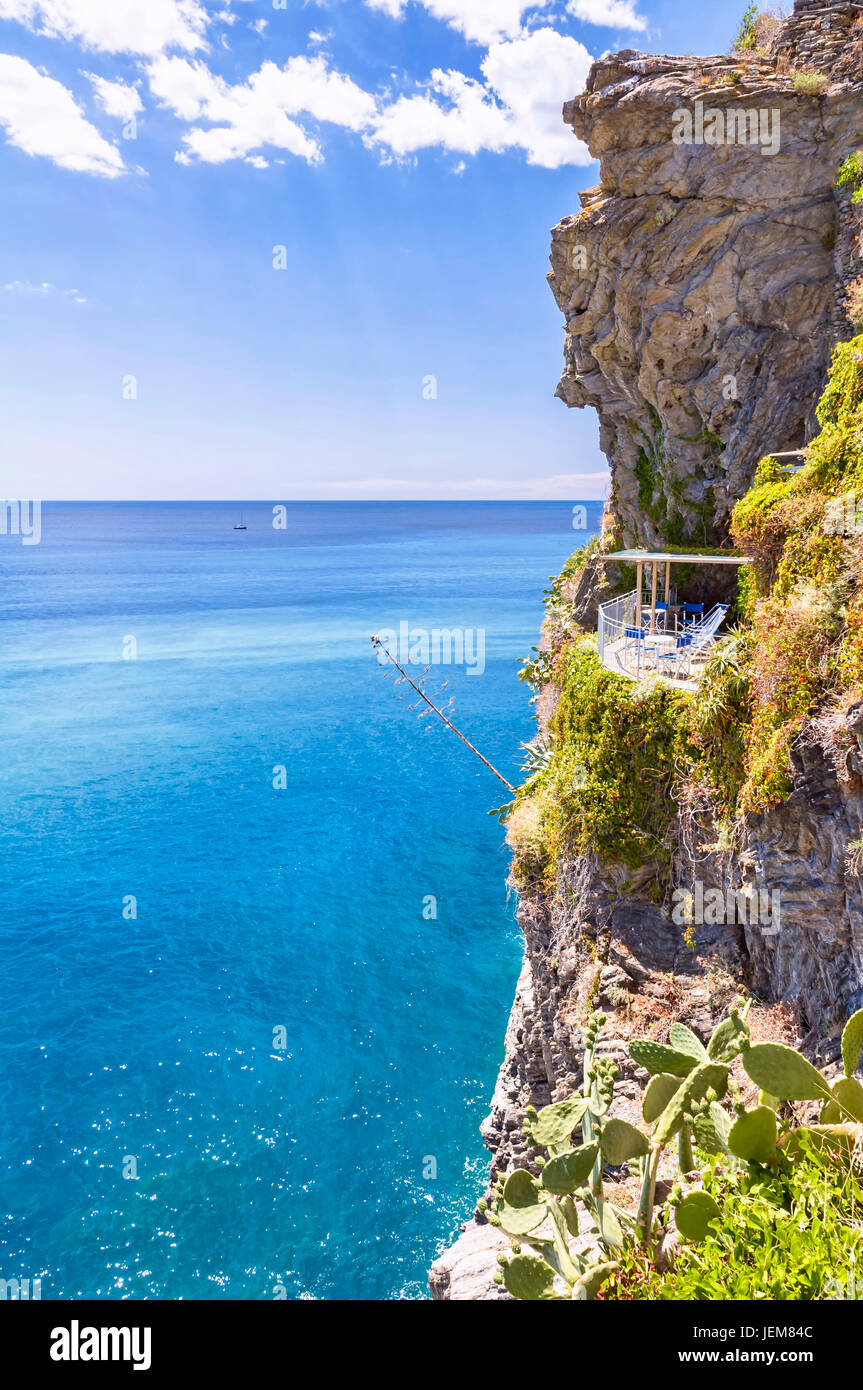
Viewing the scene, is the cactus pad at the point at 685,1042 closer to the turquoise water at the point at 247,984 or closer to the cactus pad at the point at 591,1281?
the cactus pad at the point at 591,1281

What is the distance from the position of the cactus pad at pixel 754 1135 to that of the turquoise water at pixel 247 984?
12238 mm

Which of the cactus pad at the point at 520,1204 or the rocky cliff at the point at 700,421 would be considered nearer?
the cactus pad at the point at 520,1204

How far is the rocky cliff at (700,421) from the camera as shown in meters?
9.91

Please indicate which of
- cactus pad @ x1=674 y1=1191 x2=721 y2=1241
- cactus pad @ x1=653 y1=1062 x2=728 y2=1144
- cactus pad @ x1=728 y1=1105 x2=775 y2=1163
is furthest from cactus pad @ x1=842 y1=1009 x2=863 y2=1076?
cactus pad @ x1=674 y1=1191 x2=721 y2=1241

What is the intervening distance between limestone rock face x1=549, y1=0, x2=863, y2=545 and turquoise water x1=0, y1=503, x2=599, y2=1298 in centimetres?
1649

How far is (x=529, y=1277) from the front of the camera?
5.59 meters

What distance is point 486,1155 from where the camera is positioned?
683 inches

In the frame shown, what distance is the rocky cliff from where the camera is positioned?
9.91 meters

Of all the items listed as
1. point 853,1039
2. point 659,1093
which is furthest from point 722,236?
point 659,1093

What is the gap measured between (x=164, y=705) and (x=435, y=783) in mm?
23178

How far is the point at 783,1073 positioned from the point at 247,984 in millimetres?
19930

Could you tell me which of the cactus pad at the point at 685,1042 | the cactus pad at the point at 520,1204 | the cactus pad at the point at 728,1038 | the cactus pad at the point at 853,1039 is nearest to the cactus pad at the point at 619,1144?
the cactus pad at the point at 520,1204

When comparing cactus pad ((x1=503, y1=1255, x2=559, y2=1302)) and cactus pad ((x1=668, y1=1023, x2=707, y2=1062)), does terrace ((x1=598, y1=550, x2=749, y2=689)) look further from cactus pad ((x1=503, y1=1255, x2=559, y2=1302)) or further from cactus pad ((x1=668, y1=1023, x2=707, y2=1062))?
cactus pad ((x1=503, y1=1255, x2=559, y2=1302))

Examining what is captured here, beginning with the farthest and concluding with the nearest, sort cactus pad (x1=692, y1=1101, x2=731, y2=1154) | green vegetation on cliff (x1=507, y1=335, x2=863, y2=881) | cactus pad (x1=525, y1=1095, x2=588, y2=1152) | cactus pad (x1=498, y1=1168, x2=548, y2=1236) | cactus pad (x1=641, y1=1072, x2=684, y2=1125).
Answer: green vegetation on cliff (x1=507, y1=335, x2=863, y2=881) < cactus pad (x1=641, y1=1072, x2=684, y2=1125) < cactus pad (x1=525, y1=1095, x2=588, y2=1152) < cactus pad (x1=498, y1=1168, x2=548, y2=1236) < cactus pad (x1=692, y1=1101, x2=731, y2=1154)
